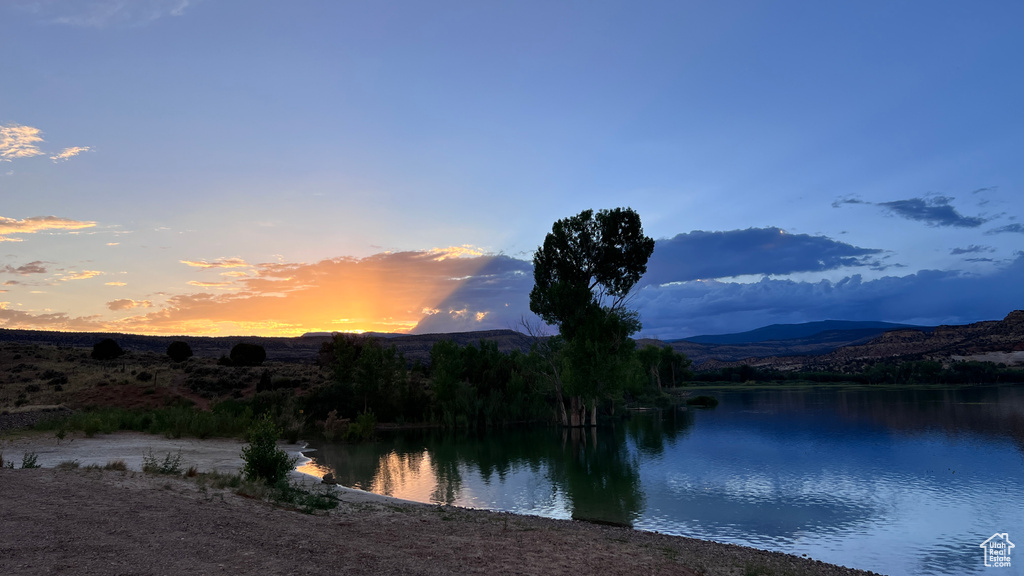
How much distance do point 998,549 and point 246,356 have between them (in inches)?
2365

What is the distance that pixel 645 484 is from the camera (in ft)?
66.2

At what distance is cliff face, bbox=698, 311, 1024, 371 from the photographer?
284 feet

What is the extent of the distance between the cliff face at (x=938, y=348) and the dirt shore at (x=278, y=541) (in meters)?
95.7

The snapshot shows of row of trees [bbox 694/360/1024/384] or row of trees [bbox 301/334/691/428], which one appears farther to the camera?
row of trees [bbox 694/360/1024/384]

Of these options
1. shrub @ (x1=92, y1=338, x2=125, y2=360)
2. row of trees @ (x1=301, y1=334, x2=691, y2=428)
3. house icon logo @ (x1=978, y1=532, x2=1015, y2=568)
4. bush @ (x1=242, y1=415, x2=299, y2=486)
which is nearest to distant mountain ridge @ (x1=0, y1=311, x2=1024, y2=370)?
shrub @ (x1=92, y1=338, x2=125, y2=360)

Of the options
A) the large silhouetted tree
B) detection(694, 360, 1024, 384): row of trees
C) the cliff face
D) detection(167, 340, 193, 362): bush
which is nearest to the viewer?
the large silhouetted tree

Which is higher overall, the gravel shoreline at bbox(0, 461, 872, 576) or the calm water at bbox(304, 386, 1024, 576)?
the gravel shoreline at bbox(0, 461, 872, 576)

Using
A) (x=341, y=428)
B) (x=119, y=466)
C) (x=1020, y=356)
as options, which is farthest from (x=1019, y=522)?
(x=1020, y=356)

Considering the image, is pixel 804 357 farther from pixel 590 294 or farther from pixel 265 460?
pixel 265 460

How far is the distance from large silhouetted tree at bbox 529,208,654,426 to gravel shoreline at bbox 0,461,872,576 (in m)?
24.6

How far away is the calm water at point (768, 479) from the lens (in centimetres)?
1349

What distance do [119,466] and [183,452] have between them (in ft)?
25.6

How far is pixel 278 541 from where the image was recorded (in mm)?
8688

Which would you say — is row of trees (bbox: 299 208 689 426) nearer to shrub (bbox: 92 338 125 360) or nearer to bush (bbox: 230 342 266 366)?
bush (bbox: 230 342 266 366)
